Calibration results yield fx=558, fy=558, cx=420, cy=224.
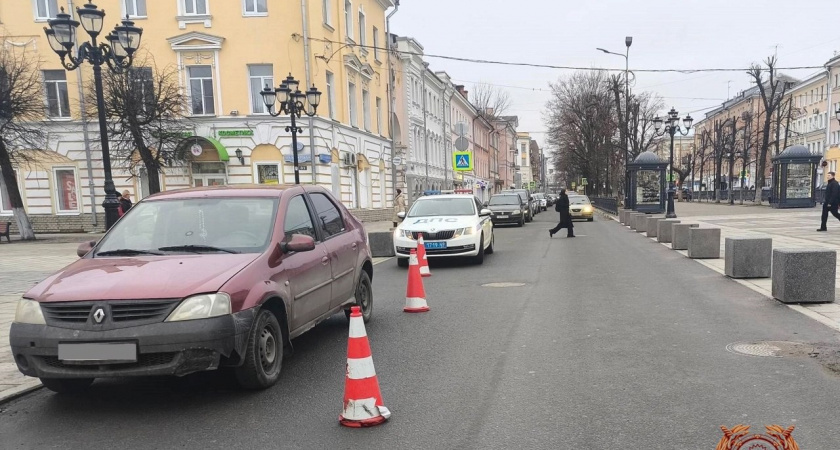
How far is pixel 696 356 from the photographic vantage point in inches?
203

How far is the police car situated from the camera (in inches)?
471

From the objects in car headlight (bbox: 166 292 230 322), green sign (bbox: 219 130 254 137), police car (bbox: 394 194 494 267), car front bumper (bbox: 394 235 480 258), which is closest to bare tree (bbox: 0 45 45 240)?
green sign (bbox: 219 130 254 137)

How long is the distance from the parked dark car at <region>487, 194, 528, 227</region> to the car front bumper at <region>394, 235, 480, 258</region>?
14.4 m

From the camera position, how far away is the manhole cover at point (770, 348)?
16.9 ft

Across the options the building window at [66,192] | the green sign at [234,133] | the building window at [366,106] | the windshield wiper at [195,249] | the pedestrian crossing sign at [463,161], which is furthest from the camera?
the building window at [366,106]

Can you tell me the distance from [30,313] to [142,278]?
0.82 metres

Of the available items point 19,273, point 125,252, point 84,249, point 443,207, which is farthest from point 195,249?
point 19,273

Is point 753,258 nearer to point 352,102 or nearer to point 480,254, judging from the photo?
point 480,254

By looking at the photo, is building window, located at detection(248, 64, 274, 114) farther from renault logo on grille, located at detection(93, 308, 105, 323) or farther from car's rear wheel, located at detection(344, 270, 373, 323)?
renault logo on grille, located at detection(93, 308, 105, 323)

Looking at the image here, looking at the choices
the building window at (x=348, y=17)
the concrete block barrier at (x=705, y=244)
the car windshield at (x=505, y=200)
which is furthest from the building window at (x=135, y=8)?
the concrete block barrier at (x=705, y=244)

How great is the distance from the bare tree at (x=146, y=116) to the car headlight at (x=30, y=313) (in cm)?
1955

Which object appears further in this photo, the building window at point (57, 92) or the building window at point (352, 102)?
the building window at point (352, 102)

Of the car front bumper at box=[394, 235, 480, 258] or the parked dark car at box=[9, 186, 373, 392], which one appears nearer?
the parked dark car at box=[9, 186, 373, 392]

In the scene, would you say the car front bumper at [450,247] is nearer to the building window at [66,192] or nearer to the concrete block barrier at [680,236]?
the concrete block barrier at [680,236]
